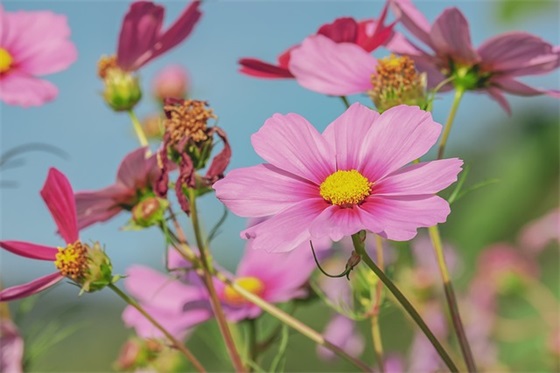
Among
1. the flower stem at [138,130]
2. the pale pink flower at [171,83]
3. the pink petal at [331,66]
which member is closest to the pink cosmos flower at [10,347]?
the flower stem at [138,130]

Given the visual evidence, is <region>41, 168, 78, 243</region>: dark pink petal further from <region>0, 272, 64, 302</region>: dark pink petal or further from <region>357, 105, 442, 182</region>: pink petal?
Answer: <region>357, 105, 442, 182</region>: pink petal

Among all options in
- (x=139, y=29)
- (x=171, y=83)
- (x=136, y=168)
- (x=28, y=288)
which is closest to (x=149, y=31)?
(x=139, y=29)

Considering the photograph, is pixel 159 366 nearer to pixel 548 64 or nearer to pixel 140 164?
pixel 140 164

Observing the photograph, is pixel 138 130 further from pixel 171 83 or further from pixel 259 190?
pixel 171 83

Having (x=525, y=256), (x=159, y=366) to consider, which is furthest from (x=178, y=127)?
(x=525, y=256)

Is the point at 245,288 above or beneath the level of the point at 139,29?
beneath

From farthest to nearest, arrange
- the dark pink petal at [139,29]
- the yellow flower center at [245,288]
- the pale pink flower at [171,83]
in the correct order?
the pale pink flower at [171,83]
the yellow flower center at [245,288]
the dark pink petal at [139,29]

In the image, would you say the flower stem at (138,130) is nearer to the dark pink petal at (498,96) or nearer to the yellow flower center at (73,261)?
the yellow flower center at (73,261)
